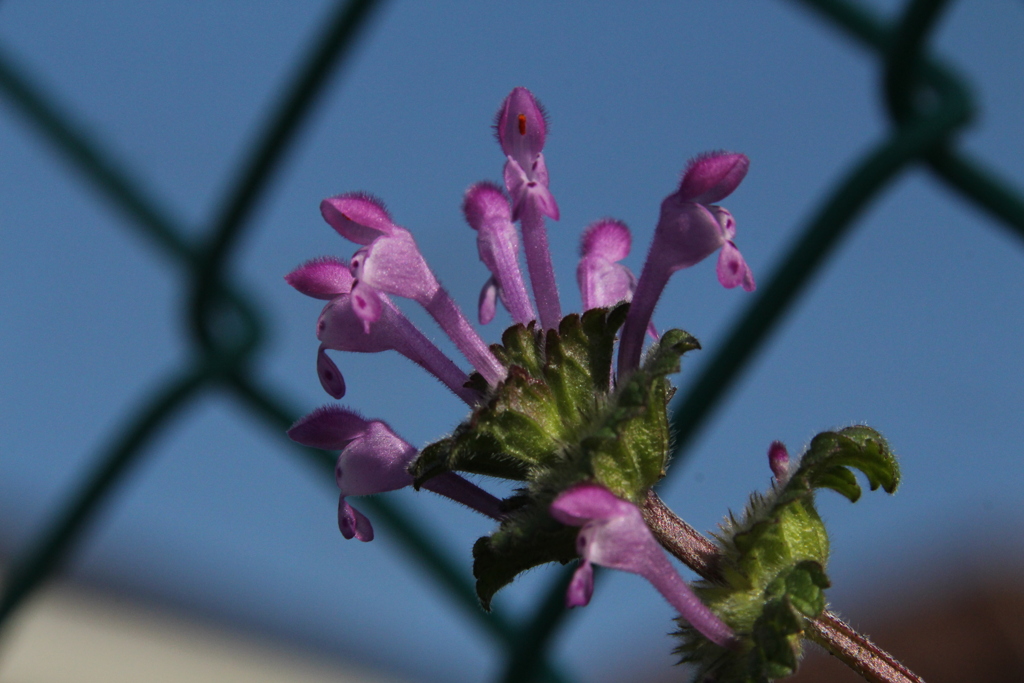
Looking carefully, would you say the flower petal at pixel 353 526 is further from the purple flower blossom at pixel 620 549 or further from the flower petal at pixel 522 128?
the flower petal at pixel 522 128

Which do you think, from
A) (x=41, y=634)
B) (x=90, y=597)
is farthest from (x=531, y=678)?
(x=90, y=597)

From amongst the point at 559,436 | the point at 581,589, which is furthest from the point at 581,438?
the point at 581,589

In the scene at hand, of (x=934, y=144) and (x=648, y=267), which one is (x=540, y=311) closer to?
(x=648, y=267)

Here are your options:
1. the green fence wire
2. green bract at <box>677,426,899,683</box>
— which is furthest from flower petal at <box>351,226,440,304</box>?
the green fence wire

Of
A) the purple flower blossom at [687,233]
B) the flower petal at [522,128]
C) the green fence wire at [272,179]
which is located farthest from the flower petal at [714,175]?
the green fence wire at [272,179]

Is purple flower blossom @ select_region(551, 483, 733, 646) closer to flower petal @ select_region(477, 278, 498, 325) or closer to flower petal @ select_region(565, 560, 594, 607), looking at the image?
flower petal @ select_region(565, 560, 594, 607)

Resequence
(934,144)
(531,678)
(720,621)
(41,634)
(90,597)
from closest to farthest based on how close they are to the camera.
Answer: (720,621) < (934,144) < (531,678) < (41,634) < (90,597)
